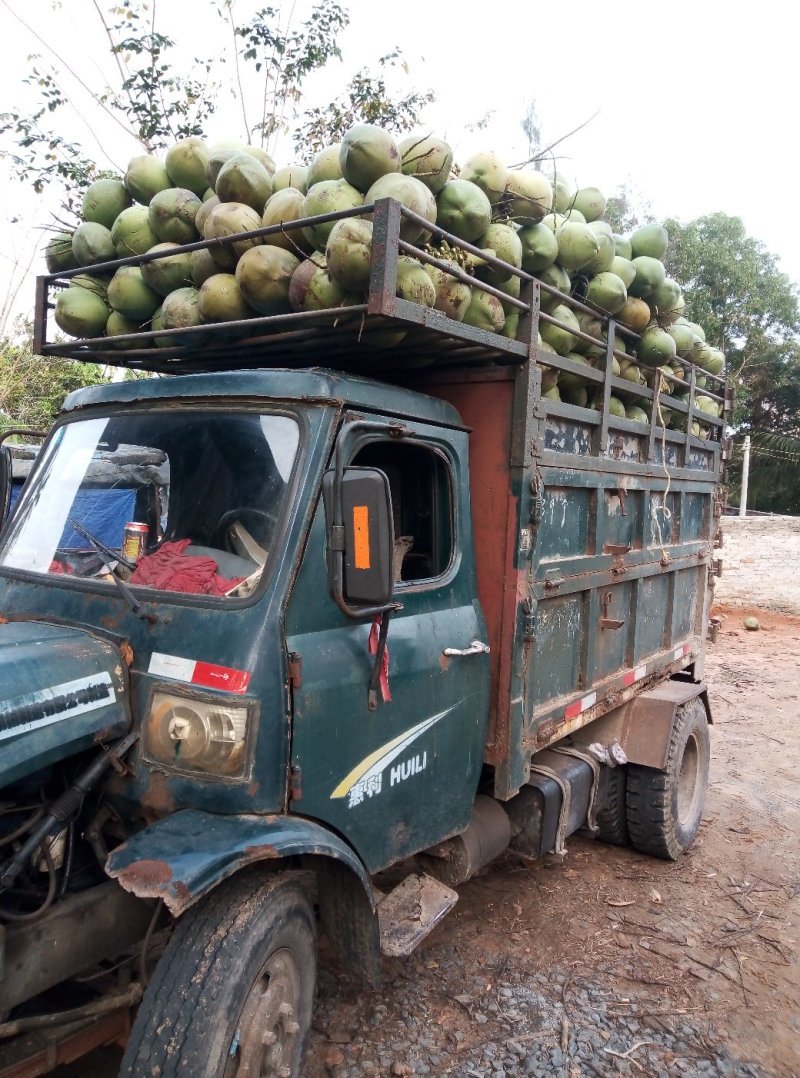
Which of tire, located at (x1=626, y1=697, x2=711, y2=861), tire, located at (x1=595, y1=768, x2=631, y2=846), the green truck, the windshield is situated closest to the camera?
the green truck

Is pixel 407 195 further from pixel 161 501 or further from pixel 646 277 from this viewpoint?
pixel 646 277

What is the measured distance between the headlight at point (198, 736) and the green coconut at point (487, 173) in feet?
7.91

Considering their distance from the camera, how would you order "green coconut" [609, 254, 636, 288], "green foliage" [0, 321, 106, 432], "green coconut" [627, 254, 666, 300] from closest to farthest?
"green coconut" [609, 254, 636, 288], "green coconut" [627, 254, 666, 300], "green foliage" [0, 321, 106, 432]

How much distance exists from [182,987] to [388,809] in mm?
920

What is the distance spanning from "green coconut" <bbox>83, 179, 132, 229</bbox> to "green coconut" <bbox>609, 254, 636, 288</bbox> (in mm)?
2415

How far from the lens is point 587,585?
397cm

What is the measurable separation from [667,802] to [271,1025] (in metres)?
3.03

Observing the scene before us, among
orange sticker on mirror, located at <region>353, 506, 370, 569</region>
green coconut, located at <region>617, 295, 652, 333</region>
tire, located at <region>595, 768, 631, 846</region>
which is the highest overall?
green coconut, located at <region>617, 295, 652, 333</region>

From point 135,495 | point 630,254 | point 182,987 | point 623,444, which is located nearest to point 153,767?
point 182,987

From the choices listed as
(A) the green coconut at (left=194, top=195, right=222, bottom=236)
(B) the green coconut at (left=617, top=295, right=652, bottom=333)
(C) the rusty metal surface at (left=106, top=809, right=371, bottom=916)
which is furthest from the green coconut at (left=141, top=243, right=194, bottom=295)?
(B) the green coconut at (left=617, top=295, right=652, bottom=333)

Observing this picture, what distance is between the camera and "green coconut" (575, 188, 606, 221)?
168 inches

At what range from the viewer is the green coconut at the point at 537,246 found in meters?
3.62

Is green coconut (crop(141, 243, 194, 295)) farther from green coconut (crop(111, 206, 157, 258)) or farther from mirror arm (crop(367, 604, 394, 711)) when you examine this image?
mirror arm (crop(367, 604, 394, 711))

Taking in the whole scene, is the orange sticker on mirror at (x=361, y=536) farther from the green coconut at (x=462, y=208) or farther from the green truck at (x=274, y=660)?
the green coconut at (x=462, y=208)
